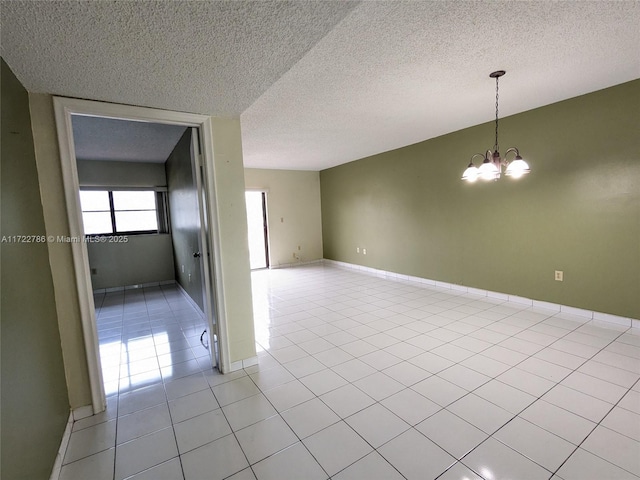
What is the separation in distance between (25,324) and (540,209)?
480 centimetres

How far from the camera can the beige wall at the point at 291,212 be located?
7.16 metres

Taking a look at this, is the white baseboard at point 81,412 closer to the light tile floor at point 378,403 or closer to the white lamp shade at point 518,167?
the light tile floor at point 378,403

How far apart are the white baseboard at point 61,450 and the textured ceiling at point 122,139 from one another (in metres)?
2.92

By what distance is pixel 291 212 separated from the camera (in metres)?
7.45

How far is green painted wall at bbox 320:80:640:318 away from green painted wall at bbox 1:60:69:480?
4.76 metres

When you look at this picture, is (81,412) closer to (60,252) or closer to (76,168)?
(60,252)

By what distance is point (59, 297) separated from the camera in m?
1.98

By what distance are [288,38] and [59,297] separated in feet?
7.25

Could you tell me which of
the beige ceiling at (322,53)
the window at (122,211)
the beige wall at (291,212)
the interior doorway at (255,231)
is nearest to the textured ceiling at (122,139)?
the window at (122,211)

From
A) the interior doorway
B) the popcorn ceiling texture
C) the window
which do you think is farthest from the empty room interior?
the interior doorway

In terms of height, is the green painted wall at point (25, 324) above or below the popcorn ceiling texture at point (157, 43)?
below

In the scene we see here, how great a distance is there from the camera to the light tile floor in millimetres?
1578

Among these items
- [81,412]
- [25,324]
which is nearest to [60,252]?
[25,324]

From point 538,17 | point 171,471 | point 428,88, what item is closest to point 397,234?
point 428,88
